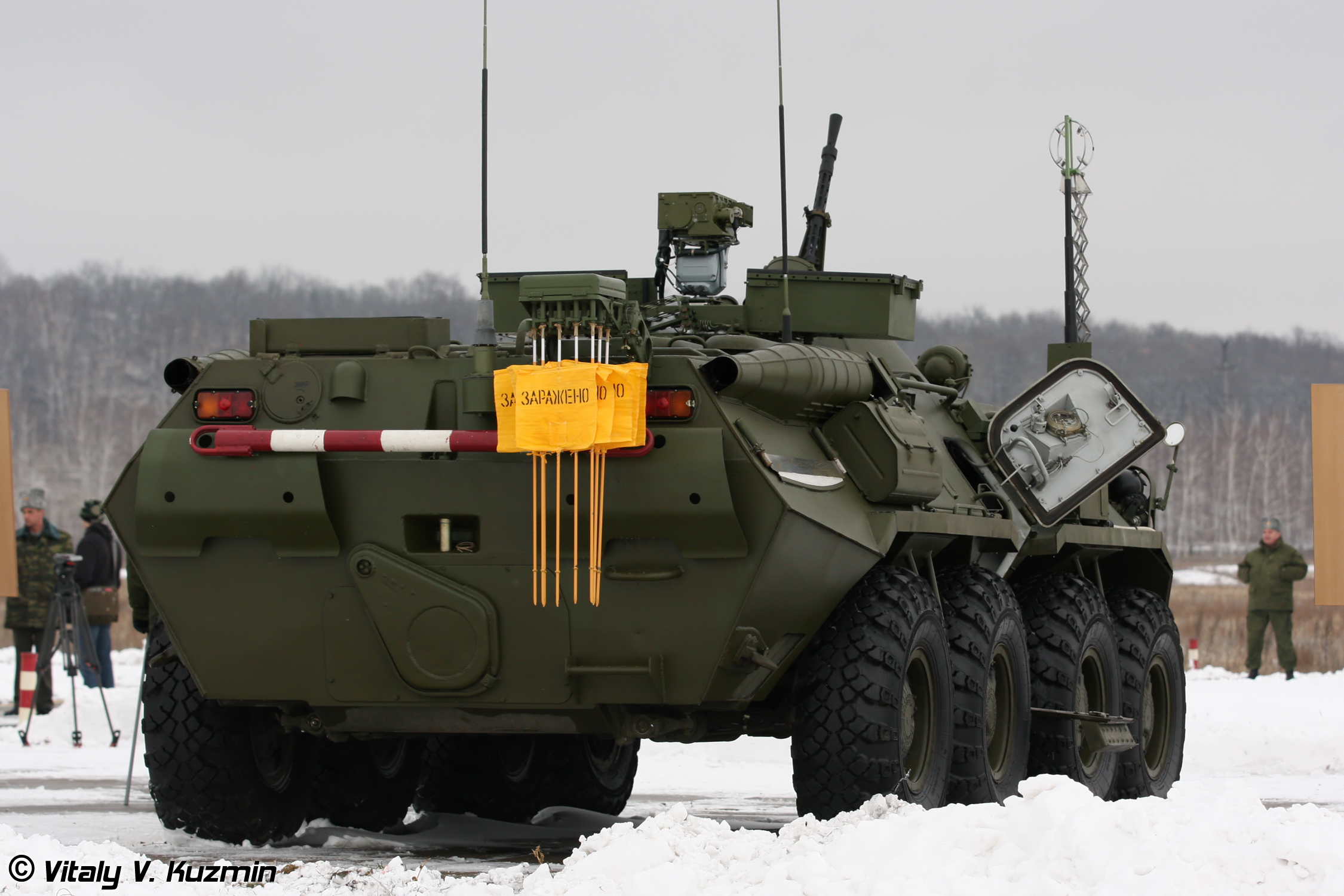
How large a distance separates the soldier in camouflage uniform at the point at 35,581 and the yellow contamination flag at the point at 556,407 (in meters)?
9.47

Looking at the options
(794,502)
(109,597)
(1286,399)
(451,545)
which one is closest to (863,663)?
(794,502)

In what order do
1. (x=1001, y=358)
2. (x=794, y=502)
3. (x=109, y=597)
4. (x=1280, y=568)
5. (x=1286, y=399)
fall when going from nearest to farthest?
(x=794, y=502)
(x=109, y=597)
(x=1280, y=568)
(x=1001, y=358)
(x=1286, y=399)

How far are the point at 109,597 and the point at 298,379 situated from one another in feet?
29.7

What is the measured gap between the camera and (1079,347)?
1202cm

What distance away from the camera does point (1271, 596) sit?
20.7 m

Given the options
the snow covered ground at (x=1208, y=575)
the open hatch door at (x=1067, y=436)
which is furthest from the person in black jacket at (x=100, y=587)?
the snow covered ground at (x=1208, y=575)

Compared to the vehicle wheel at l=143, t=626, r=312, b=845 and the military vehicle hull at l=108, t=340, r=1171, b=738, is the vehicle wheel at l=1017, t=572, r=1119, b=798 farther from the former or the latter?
the vehicle wheel at l=143, t=626, r=312, b=845

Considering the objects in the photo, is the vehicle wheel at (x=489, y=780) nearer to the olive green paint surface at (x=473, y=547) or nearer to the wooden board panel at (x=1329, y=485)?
the olive green paint surface at (x=473, y=547)

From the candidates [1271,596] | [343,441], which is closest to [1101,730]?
[343,441]

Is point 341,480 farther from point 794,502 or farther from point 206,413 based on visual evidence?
point 794,502

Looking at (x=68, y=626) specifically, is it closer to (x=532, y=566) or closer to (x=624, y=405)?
(x=532, y=566)

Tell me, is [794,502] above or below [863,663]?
above

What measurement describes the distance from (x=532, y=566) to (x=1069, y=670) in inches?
147

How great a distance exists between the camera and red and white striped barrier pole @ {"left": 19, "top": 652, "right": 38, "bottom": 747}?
1530cm
